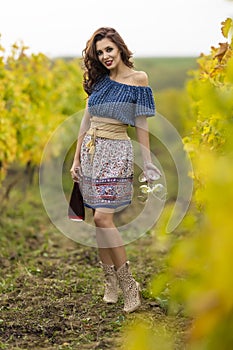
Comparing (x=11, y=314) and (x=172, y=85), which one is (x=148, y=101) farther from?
(x=172, y=85)

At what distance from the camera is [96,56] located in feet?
12.5

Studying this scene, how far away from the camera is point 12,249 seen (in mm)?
5902

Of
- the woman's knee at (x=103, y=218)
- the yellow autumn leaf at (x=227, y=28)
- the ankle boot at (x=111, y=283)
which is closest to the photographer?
the yellow autumn leaf at (x=227, y=28)

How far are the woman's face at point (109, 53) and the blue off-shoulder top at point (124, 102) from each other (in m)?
0.11

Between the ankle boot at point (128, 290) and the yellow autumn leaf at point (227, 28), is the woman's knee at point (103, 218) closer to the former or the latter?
the ankle boot at point (128, 290)

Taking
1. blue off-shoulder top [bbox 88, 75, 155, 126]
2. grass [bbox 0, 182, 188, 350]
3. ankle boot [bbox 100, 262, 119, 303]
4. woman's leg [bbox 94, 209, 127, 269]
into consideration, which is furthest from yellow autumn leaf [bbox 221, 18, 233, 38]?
ankle boot [bbox 100, 262, 119, 303]

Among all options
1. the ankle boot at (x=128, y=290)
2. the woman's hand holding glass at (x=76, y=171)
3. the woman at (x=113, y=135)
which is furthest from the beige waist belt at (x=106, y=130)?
the ankle boot at (x=128, y=290)

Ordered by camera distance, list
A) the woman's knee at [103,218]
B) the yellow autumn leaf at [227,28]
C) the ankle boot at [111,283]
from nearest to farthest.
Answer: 1. the yellow autumn leaf at [227,28]
2. the woman's knee at [103,218]
3. the ankle boot at [111,283]

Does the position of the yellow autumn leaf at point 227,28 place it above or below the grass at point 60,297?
above

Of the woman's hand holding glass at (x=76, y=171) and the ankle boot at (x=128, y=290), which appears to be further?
the woman's hand holding glass at (x=76, y=171)

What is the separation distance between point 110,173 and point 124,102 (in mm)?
400

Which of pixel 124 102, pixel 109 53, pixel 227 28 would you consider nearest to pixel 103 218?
pixel 124 102

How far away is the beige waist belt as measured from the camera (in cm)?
381

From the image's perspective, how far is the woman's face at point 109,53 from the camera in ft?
12.2
